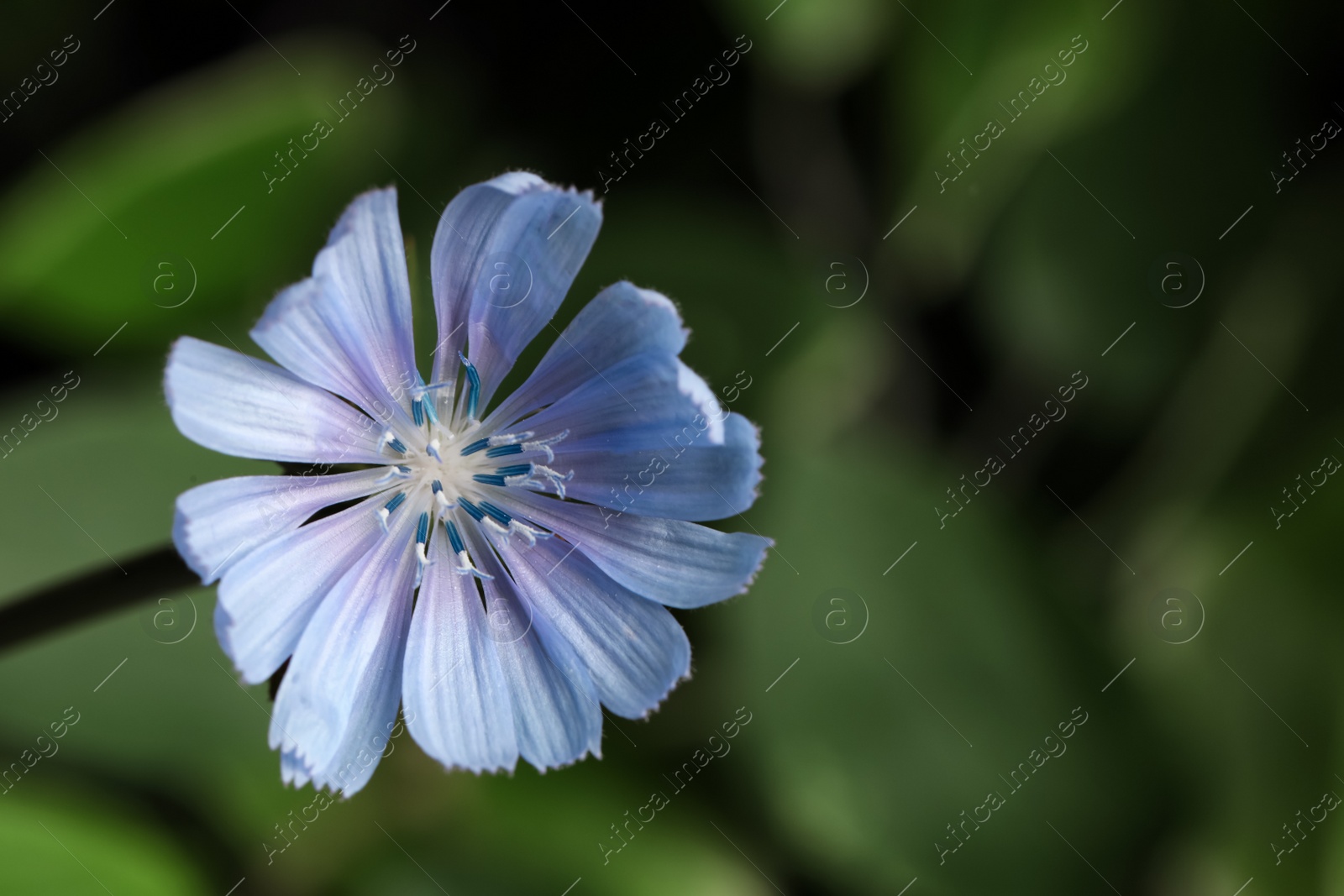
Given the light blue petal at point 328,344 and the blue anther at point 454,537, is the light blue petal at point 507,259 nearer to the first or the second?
the light blue petal at point 328,344

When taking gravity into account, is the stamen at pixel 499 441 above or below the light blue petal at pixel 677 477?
above

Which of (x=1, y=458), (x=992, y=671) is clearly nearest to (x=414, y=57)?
(x=1, y=458)

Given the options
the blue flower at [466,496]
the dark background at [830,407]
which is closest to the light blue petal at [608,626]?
the blue flower at [466,496]

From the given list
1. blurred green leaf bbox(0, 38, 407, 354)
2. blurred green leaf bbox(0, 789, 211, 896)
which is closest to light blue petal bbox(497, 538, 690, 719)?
blurred green leaf bbox(0, 38, 407, 354)

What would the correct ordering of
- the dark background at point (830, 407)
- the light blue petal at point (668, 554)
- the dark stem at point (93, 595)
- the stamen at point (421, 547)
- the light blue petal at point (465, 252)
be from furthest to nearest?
the dark background at point (830, 407)
the stamen at point (421, 547)
the light blue petal at point (668, 554)
the light blue petal at point (465, 252)
the dark stem at point (93, 595)

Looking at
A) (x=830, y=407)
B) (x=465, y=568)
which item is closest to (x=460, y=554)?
(x=465, y=568)

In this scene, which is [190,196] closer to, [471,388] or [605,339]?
[471,388]

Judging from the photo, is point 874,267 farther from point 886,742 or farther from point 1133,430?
point 886,742

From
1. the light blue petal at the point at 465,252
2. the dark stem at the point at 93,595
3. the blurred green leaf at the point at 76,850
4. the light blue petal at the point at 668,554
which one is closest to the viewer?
the dark stem at the point at 93,595
